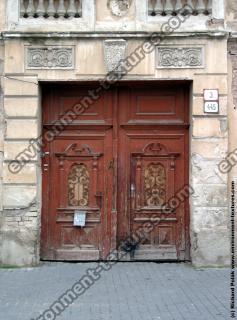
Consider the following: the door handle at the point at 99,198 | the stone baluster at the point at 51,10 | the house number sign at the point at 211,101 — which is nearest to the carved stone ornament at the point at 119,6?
the stone baluster at the point at 51,10

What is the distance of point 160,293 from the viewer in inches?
Result: 305

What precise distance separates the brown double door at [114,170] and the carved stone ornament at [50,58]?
49 cm

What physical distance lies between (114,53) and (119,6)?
781mm

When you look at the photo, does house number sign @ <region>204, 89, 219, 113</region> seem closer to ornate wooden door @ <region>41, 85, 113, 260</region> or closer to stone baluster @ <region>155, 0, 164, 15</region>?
stone baluster @ <region>155, 0, 164, 15</region>

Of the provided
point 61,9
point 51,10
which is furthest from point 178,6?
point 51,10

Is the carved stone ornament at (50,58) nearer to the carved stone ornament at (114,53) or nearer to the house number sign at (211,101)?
the carved stone ornament at (114,53)

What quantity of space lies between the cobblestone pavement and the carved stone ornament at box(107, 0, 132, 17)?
403cm

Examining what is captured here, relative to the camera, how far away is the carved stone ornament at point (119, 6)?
9.44 m

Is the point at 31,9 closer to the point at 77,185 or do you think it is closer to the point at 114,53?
the point at 114,53

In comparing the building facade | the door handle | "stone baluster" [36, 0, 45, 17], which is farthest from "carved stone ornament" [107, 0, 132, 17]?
the door handle

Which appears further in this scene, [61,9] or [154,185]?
[154,185]

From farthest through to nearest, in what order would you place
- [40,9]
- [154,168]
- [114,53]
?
[154,168], [40,9], [114,53]

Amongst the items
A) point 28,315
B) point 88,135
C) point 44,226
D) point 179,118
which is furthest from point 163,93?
point 28,315

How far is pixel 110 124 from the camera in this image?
9.77 metres
